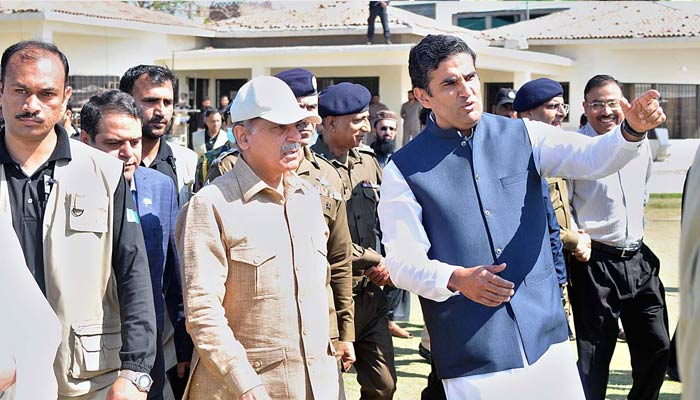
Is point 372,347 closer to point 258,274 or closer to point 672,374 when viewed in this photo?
point 258,274

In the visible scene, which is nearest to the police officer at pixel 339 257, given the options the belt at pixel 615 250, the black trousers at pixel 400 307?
the belt at pixel 615 250

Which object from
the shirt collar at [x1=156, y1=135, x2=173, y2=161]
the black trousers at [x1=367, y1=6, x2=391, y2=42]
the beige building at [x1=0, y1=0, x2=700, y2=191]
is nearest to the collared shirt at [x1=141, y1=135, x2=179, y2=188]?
the shirt collar at [x1=156, y1=135, x2=173, y2=161]

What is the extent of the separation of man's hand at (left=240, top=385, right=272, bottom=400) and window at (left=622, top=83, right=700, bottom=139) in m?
23.8

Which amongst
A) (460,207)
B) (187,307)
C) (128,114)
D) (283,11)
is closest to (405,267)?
(460,207)

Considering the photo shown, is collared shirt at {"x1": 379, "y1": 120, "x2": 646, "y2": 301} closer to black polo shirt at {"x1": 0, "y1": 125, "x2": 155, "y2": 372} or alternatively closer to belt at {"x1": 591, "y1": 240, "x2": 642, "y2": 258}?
black polo shirt at {"x1": 0, "y1": 125, "x2": 155, "y2": 372}

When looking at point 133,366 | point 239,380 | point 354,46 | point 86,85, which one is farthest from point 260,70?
point 239,380

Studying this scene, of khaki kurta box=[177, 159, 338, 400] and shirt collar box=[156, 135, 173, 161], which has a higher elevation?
shirt collar box=[156, 135, 173, 161]

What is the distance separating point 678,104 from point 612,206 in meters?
21.2

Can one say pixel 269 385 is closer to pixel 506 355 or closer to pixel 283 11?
pixel 506 355

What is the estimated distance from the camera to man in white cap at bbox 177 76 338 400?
11.8ft

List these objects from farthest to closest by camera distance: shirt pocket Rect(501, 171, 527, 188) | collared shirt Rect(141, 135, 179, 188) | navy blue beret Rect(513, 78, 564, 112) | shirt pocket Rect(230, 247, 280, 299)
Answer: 1. navy blue beret Rect(513, 78, 564, 112)
2. collared shirt Rect(141, 135, 179, 188)
3. shirt pocket Rect(501, 171, 527, 188)
4. shirt pocket Rect(230, 247, 280, 299)

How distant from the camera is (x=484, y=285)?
3545 millimetres

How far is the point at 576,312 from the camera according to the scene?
6262 millimetres

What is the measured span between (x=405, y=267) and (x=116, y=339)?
116cm
